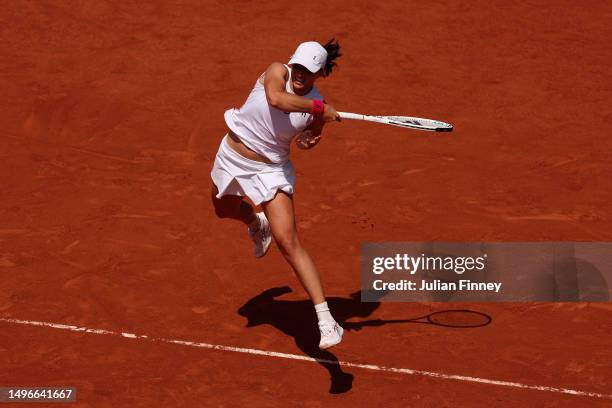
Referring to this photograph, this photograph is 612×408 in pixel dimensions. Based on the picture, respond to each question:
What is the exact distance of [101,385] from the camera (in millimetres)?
8570

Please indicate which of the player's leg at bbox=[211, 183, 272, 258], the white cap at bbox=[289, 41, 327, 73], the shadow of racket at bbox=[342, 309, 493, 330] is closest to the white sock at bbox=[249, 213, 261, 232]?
the player's leg at bbox=[211, 183, 272, 258]

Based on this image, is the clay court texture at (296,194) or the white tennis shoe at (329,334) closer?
the white tennis shoe at (329,334)

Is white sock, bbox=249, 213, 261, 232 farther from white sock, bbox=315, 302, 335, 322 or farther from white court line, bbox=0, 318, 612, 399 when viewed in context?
white sock, bbox=315, 302, 335, 322

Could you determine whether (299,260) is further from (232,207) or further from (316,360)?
(232,207)

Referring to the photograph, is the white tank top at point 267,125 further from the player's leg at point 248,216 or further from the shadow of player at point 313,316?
the shadow of player at point 313,316

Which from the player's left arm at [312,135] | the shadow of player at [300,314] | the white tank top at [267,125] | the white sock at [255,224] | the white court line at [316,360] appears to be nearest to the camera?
the white court line at [316,360]

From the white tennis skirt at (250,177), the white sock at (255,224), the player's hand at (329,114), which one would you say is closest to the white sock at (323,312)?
the white tennis skirt at (250,177)

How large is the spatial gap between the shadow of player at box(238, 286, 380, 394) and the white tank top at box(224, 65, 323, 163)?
1.50m

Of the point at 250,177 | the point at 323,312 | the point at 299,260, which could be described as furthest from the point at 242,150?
the point at 323,312

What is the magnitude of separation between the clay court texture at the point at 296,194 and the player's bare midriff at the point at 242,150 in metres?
1.49

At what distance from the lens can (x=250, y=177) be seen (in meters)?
8.99

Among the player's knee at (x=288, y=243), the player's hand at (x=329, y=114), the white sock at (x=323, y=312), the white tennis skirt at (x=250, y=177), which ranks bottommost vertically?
the white sock at (x=323, y=312)

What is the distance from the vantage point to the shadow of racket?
9555 mm

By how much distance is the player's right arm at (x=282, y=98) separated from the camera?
838cm
